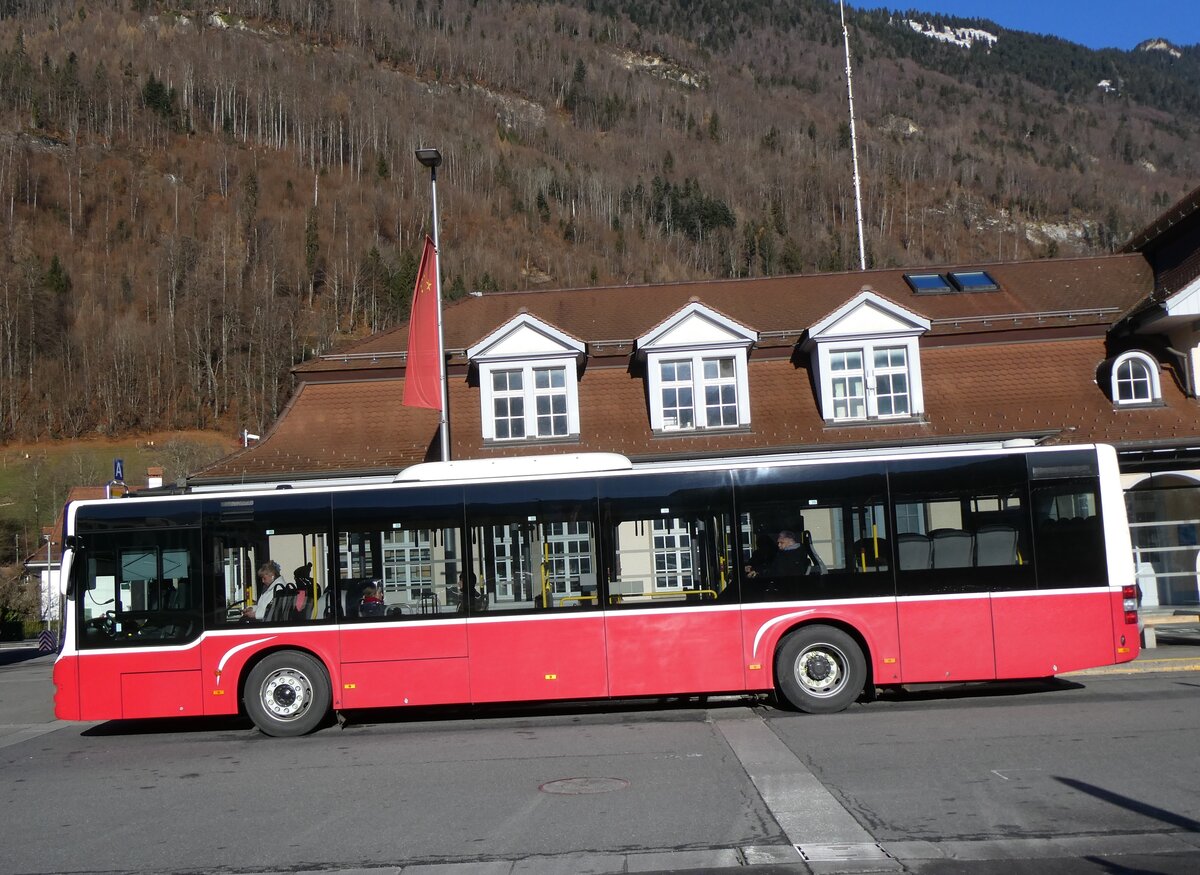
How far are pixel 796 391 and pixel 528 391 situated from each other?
19.5 ft

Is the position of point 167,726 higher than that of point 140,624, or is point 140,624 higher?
point 140,624

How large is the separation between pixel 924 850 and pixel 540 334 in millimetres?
19032

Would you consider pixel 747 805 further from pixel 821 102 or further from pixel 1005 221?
pixel 821 102

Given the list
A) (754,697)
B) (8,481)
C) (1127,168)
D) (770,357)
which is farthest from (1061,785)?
(1127,168)

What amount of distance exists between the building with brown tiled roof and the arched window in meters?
0.03

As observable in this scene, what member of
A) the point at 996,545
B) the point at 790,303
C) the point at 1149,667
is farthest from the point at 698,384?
the point at 996,545

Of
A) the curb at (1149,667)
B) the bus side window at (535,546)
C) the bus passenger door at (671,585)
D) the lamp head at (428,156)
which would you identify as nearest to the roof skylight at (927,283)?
the lamp head at (428,156)

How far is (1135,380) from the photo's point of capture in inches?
956

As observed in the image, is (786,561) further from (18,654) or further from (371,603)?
(18,654)

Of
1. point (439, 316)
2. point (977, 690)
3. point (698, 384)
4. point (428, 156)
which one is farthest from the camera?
point (698, 384)

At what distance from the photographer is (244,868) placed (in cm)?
690

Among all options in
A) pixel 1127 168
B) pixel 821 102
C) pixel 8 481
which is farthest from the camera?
pixel 821 102

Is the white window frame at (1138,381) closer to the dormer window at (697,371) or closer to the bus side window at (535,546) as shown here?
the dormer window at (697,371)

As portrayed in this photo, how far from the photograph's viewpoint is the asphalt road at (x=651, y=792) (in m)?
6.84
